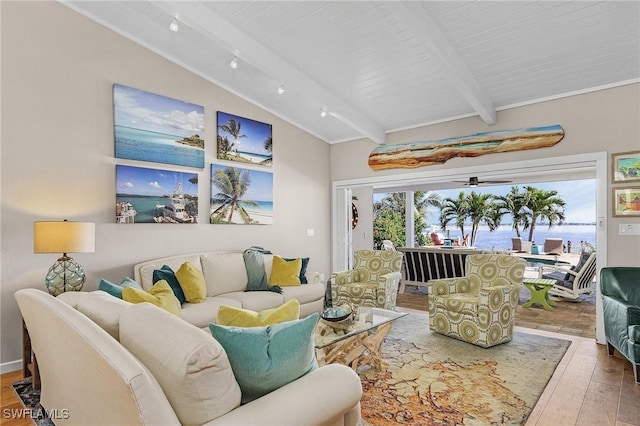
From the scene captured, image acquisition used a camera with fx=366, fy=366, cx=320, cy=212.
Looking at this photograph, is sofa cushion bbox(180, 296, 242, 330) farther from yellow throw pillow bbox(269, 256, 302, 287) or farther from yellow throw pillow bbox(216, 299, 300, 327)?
yellow throw pillow bbox(216, 299, 300, 327)

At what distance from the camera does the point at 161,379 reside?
123 cm

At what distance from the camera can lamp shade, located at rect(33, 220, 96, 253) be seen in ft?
9.57

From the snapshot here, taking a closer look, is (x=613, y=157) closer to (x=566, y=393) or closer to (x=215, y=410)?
(x=566, y=393)

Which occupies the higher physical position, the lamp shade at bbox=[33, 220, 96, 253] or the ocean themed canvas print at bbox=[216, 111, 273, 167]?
the ocean themed canvas print at bbox=[216, 111, 273, 167]

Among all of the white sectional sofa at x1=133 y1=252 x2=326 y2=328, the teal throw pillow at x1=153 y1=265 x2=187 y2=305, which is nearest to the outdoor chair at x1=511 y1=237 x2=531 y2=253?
the white sectional sofa at x1=133 y1=252 x2=326 y2=328

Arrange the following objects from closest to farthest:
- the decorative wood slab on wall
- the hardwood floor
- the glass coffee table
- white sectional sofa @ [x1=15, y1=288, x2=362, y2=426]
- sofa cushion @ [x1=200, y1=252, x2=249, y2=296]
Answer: white sectional sofa @ [x1=15, y1=288, x2=362, y2=426], the hardwood floor, the glass coffee table, sofa cushion @ [x1=200, y1=252, x2=249, y2=296], the decorative wood slab on wall

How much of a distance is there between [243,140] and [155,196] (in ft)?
4.83

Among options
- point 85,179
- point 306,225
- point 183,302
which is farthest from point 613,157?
point 85,179

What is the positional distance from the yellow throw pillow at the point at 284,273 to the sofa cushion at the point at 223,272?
0.36m

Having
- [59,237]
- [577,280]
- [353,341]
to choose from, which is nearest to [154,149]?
[59,237]

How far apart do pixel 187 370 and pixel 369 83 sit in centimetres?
399

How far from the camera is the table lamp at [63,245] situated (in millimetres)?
2924

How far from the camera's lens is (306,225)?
5938 mm

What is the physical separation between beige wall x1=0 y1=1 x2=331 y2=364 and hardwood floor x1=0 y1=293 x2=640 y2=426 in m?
1.11
